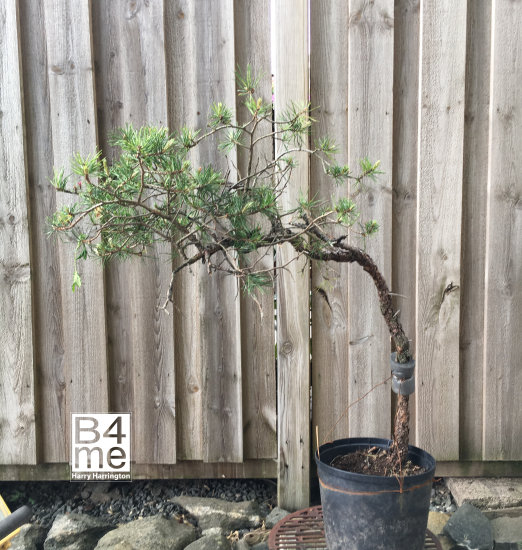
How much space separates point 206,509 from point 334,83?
5.63 feet

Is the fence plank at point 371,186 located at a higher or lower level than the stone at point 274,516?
higher

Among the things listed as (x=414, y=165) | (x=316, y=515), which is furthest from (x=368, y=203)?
(x=316, y=515)

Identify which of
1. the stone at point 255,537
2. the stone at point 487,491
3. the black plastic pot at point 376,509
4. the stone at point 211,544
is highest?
the black plastic pot at point 376,509

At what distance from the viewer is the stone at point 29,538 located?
2115 mm

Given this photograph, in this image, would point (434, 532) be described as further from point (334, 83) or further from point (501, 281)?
point (334, 83)

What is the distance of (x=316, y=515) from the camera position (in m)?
2.13

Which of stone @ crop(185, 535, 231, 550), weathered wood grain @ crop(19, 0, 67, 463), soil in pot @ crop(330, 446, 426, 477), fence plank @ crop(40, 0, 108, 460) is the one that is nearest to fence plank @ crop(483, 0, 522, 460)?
soil in pot @ crop(330, 446, 426, 477)

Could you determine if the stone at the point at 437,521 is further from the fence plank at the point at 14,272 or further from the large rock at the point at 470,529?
the fence plank at the point at 14,272

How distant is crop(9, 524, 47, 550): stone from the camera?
Answer: 2115mm

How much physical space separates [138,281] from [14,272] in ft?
1.64

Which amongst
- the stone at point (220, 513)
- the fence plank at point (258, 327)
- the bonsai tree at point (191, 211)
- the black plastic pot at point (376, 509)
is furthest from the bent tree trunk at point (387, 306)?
the stone at point (220, 513)

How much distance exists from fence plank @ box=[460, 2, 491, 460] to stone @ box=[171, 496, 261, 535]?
0.88 meters

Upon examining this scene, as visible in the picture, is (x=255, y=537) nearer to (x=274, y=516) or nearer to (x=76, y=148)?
(x=274, y=516)

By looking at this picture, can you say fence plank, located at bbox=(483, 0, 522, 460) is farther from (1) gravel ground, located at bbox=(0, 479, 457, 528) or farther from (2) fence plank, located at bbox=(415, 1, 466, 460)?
(1) gravel ground, located at bbox=(0, 479, 457, 528)
